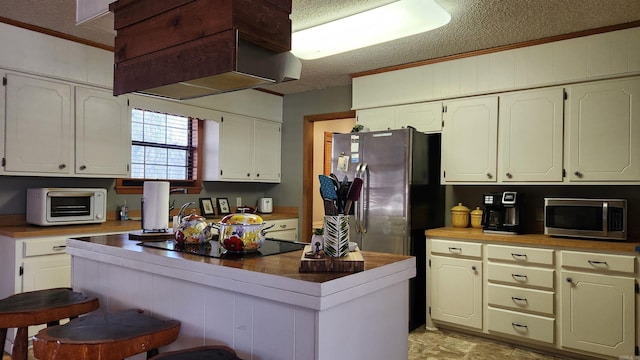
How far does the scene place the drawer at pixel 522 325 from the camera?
10.1 ft

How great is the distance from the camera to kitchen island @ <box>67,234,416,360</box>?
1.33m

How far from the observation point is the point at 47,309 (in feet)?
5.63

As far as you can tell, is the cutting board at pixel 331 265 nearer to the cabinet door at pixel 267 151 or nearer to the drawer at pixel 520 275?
the drawer at pixel 520 275

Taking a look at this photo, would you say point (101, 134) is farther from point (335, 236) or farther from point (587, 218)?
point (587, 218)

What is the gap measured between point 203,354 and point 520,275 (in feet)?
8.60

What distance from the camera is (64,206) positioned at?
3215mm

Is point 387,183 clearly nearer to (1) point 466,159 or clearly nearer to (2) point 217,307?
(1) point 466,159

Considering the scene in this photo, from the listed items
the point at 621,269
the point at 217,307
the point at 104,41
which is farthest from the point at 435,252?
the point at 104,41

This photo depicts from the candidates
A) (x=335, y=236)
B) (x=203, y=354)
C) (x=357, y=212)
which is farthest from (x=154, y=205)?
(x=357, y=212)

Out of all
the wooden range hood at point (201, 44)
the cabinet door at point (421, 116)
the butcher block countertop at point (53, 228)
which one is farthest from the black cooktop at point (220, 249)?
the cabinet door at point (421, 116)

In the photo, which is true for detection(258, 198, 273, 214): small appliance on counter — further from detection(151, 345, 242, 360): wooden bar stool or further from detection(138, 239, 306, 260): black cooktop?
detection(151, 345, 242, 360): wooden bar stool

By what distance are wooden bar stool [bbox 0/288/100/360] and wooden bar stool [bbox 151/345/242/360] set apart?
2.16ft

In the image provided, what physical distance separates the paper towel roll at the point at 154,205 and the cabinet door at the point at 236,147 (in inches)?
89.0

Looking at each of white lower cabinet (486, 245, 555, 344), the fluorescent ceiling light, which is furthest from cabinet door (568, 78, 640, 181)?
the fluorescent ceiling light
